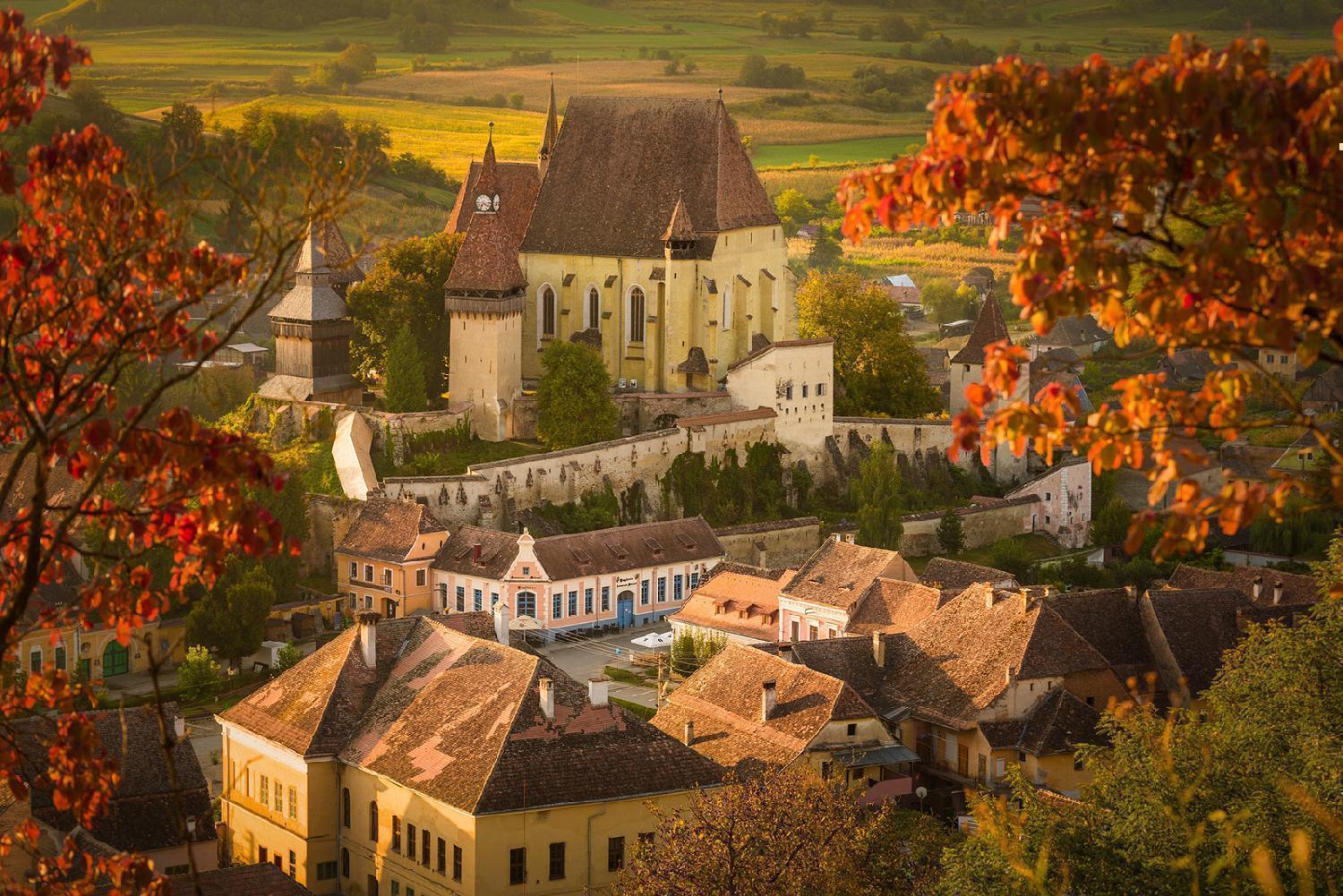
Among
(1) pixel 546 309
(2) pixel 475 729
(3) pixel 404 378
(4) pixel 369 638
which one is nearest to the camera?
(2) pixel 475 729

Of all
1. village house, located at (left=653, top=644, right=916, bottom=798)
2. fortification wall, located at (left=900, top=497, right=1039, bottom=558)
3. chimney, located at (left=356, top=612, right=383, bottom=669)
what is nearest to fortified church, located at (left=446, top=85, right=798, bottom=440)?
fortification wall, located at (left=900, top=497, right=1039, bottom=558)

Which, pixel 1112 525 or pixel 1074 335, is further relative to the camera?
pixel 1074 335

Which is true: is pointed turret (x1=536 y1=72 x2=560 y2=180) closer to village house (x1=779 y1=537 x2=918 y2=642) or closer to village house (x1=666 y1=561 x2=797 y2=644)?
village house (x1=666 y1=561 x2=797 y2=644)

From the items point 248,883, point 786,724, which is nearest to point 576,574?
point 786,724

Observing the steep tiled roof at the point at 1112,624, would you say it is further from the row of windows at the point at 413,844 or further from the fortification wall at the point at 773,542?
the row of windows at the point at 413,844

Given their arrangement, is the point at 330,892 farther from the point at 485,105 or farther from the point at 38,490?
the point at 485,105

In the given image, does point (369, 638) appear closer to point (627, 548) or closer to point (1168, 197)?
point (627, 548)
